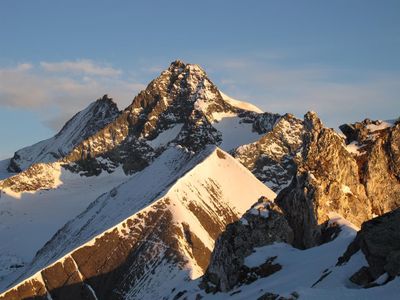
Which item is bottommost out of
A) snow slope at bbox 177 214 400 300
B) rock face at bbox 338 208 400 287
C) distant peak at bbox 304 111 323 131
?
snow slope at bbox 177 214 400 300

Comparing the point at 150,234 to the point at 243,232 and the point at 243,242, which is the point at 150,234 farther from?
the point at 243,242

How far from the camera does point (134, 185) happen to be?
171125mm

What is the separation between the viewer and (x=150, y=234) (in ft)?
445

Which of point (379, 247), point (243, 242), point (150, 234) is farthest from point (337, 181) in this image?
point (379, 247)

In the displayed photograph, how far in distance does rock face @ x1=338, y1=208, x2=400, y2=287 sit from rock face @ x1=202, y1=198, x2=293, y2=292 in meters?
22.5

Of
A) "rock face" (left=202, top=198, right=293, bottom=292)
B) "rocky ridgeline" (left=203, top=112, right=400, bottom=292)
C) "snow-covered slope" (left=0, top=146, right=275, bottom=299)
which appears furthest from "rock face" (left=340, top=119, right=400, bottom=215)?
"snow-covered slope" (left=0, top=146, right=275, bottom=299)

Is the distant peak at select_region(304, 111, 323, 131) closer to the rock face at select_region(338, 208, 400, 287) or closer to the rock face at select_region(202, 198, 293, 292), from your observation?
the rock face at select_region(202, 198, 293, 292)

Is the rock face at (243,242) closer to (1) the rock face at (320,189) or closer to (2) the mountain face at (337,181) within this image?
(1) the rock face at (320,189)

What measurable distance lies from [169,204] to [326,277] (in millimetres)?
81556

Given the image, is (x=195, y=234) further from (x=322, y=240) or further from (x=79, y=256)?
(x=322, y=240)

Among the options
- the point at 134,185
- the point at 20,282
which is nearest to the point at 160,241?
the point at 20,282

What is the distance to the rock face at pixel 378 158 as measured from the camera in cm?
11150

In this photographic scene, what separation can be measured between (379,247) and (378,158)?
5743cm

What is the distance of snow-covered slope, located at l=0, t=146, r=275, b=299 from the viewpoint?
126m
